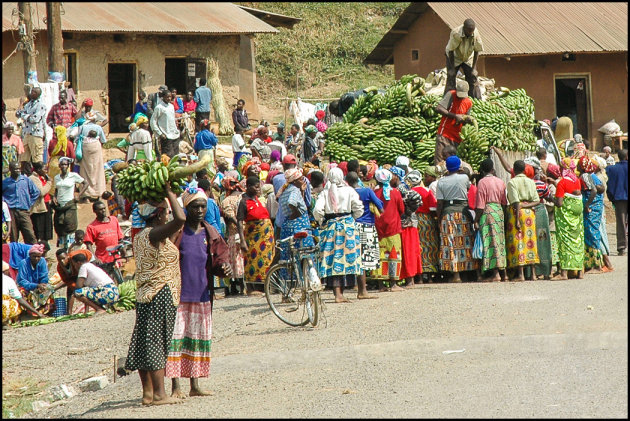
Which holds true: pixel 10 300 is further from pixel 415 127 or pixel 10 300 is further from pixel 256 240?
pixel 415 127

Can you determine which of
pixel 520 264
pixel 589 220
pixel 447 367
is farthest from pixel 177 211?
pixel 589 220

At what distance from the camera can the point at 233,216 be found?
42.8 feet

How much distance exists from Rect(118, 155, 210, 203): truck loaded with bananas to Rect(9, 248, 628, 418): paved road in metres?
1.61

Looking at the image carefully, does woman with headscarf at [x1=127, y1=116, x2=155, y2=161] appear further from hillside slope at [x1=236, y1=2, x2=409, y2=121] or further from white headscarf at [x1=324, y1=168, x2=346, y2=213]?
hillside slope at [x1=236, y1=2, x2=409, y2=121]

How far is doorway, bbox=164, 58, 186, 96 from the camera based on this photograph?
1099 inches

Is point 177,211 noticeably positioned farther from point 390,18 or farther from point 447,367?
point 390,18

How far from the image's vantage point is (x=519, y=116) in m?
16.1

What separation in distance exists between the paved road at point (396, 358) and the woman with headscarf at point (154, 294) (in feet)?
1.26

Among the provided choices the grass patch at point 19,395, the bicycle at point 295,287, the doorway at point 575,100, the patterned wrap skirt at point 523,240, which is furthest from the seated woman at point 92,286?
the doorway at point 575,100

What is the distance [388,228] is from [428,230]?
111cm

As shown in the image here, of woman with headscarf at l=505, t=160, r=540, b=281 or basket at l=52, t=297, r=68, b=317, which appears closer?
woman with headscarf at l=505, t=160, r=540, b=281

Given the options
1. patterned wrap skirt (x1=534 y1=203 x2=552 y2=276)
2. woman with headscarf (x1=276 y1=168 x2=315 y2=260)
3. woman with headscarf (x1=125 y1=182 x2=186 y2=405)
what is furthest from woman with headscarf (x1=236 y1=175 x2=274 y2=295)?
woman with headscarf (x1=125 y1=182 x2=186 y2=405)

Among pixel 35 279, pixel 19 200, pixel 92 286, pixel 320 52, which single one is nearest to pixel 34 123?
pixel 19 200

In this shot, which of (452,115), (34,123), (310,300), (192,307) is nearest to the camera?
(192,307)
